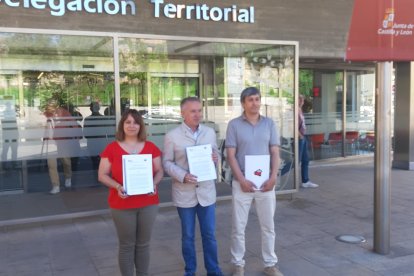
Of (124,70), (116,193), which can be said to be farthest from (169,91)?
(116,193)

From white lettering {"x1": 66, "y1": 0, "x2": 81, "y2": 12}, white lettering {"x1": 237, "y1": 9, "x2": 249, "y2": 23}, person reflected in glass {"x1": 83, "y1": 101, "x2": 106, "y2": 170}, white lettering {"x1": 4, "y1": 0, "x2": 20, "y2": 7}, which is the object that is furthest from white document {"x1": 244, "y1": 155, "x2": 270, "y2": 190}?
white lettering {"x1": 237, "y1": 9, "x2": 249, "y2": 23}

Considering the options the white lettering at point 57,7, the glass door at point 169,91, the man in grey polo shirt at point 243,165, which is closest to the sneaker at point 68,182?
the glass door at point 169,91

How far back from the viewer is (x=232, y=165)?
4156mm

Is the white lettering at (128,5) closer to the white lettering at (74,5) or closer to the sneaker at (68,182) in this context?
the white lettering at (74,5)

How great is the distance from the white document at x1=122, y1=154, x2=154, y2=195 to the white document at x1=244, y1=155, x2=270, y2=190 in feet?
3.07

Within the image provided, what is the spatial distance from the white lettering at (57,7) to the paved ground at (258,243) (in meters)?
3.28

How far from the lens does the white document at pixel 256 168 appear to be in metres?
4.12

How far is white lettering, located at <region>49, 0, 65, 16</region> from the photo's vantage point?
7.18 meters

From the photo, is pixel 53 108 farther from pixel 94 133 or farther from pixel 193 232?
pixel 193 232

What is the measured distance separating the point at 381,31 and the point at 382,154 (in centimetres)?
126

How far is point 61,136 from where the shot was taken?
272 inches

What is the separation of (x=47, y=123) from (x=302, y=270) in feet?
15.1

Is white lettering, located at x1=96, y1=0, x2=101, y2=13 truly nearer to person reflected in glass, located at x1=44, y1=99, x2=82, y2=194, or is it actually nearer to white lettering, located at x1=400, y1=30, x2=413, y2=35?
person reflected in glass, located at x1=44, y1=99, x2=82, y2=194

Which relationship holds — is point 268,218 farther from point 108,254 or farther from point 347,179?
point 347,179
